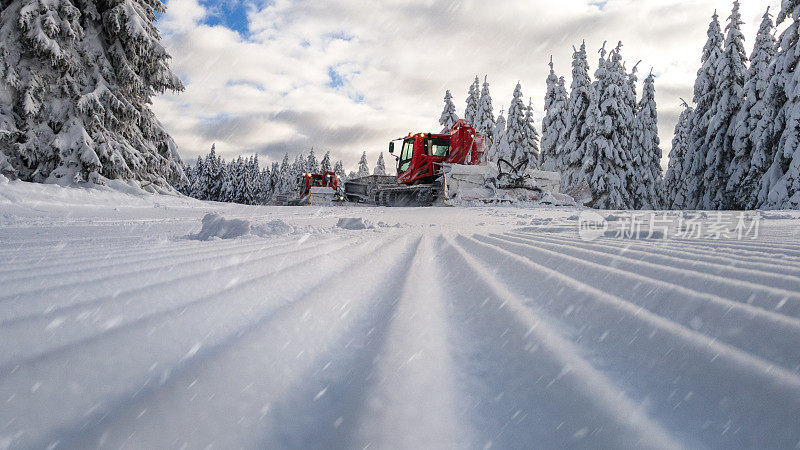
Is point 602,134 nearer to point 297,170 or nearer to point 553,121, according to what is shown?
point 553,121

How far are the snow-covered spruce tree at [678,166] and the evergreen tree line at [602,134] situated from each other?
137 centimetres

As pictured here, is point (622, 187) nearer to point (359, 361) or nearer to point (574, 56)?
point (574, 56)

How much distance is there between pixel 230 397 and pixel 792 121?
19737mm

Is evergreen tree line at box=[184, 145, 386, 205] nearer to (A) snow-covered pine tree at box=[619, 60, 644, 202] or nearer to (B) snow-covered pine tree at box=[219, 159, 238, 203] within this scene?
(B) snow-covered pine tree at box=[219, 159, 238, 203]

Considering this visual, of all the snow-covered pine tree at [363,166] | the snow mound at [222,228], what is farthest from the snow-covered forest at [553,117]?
the snow-covered pine tree at [363,166]

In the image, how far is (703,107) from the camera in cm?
2555

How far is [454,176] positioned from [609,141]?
17.1 metres

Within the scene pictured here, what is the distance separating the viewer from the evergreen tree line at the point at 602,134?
82.0 ft

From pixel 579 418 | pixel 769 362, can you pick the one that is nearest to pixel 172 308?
pixel 579 418

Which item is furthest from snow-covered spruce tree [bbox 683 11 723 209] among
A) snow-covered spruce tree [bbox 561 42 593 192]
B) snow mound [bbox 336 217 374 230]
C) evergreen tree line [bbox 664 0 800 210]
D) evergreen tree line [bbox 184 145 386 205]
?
evergreen tree line [bbox 184 145 386 205]

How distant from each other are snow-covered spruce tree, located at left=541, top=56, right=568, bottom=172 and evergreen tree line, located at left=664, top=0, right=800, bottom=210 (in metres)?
7.68

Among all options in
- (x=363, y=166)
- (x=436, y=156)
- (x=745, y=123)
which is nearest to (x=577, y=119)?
(x=745, y=123)

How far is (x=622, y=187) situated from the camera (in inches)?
990

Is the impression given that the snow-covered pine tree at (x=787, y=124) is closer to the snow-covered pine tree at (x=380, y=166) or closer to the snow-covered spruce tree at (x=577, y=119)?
the snow-covered spruce tree at (x=577, y=119)
